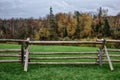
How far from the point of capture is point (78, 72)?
1170cm

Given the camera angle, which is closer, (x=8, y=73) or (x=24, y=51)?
(x=8, y=73)

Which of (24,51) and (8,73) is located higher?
(24,51)

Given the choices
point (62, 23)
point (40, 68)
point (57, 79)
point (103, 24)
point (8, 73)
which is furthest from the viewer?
point (62, 23)

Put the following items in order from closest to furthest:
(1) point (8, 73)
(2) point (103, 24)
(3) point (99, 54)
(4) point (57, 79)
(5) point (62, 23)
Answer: (4) point (57, 79), (1) point (8, 73), (3) point (99, 54), (2) point (103, 24), (5) point (62, 23)

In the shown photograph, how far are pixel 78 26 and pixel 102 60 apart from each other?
69.7m

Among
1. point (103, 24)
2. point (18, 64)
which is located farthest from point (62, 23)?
point (18, 64)

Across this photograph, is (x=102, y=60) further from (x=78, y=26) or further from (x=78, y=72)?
(x=78, y=26)

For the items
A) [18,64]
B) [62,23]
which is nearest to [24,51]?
[18,64]

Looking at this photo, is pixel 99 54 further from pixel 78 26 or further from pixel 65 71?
pixel 78 26

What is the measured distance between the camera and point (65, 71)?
39.0ft

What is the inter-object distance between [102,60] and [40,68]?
335 cm

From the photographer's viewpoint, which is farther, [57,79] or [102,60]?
[102,60]

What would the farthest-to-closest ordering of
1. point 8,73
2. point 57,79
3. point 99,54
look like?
point 99,54, point 8,73, point 57,79

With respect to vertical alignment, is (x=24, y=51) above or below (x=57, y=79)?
above
